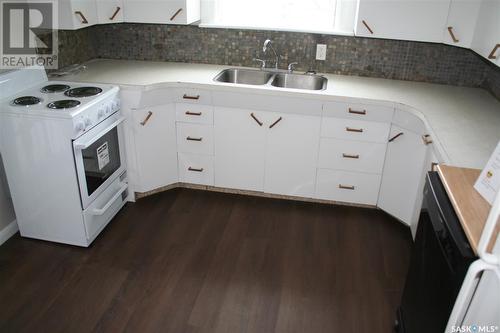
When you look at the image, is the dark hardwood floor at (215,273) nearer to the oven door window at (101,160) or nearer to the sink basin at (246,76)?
the oven door window at (101,160)

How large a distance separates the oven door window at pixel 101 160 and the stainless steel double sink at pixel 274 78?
890 millimetres

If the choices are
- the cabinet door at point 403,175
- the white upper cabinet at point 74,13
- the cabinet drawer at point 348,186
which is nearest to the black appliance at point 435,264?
the cabinet door at point 403,175

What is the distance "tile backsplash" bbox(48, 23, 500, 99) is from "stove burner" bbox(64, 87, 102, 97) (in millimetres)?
567

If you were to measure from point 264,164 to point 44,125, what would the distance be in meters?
1.49

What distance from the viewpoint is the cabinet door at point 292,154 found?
117 inches

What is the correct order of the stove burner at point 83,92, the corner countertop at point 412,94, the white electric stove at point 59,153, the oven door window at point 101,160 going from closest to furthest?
the corner countertop at point 412,94, the white electric stove at point 59,153, the oven door window at point 101,160, the stove burner at point 83,92

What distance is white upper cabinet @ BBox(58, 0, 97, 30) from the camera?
9.16 ft

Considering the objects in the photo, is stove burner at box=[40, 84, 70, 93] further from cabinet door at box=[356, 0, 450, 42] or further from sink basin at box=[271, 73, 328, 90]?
cabinet door at box=[356, 0, 450, 42]

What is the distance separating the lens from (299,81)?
3.31 m

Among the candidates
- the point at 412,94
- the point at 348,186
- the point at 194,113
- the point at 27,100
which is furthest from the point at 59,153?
the point at 412,94

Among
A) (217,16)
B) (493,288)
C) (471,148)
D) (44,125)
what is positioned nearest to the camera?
(493,288)

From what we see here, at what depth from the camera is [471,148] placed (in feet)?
6.91

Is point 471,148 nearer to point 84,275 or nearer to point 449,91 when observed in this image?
point 449,91

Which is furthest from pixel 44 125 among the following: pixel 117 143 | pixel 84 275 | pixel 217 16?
pixel 217 16
